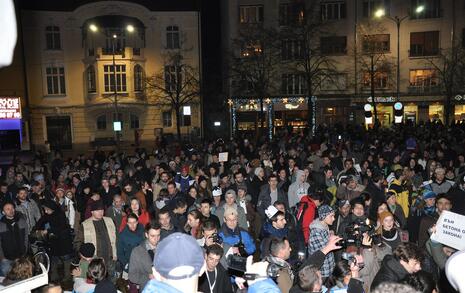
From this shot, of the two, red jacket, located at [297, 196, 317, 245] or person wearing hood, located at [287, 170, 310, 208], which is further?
person wearing hood, located at [287, 170, 310, 208]

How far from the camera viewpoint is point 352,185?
33.0ft

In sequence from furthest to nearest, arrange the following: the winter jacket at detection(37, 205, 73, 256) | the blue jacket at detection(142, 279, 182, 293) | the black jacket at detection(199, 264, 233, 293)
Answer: the winter jacket at detection(37, 205, 73, 256) < the black jacket at detection(199, 264, 233, 293) < the blue jacket at detection(142, 279, 182, 293)

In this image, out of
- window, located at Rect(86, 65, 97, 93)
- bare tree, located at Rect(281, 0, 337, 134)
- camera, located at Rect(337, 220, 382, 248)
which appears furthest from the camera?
window, located at Rect(86, 65, 97, 93)

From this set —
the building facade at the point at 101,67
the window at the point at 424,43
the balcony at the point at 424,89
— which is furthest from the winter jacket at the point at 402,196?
the window at the point at 424,43

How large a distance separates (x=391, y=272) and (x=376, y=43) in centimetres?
3985

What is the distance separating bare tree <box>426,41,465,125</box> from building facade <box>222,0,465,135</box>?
0.28m

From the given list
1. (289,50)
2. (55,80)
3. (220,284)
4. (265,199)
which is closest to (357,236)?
(220,284)

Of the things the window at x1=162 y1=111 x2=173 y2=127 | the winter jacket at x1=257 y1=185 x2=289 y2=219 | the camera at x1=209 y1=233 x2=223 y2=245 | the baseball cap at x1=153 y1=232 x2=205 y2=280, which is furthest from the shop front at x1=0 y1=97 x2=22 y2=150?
the baseball cap at x1=153 y1=232 x2=205 y2=280

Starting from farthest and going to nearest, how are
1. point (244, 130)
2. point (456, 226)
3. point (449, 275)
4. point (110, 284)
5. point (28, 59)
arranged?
point (244, 130) → point (28, 59) → point (456, 226) → point (110, 284) → point (449, 275)

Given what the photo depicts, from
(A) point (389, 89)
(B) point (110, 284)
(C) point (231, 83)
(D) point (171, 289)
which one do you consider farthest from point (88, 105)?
(D) point (171, 289)

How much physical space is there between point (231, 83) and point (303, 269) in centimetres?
3877

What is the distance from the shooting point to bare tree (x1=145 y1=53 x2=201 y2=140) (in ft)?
131

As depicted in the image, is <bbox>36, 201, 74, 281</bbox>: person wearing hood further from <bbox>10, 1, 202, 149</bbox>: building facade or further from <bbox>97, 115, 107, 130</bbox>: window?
<bbox>97, 115, 107, 130</bbox>: window

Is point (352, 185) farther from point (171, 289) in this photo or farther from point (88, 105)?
point (88, 105)
